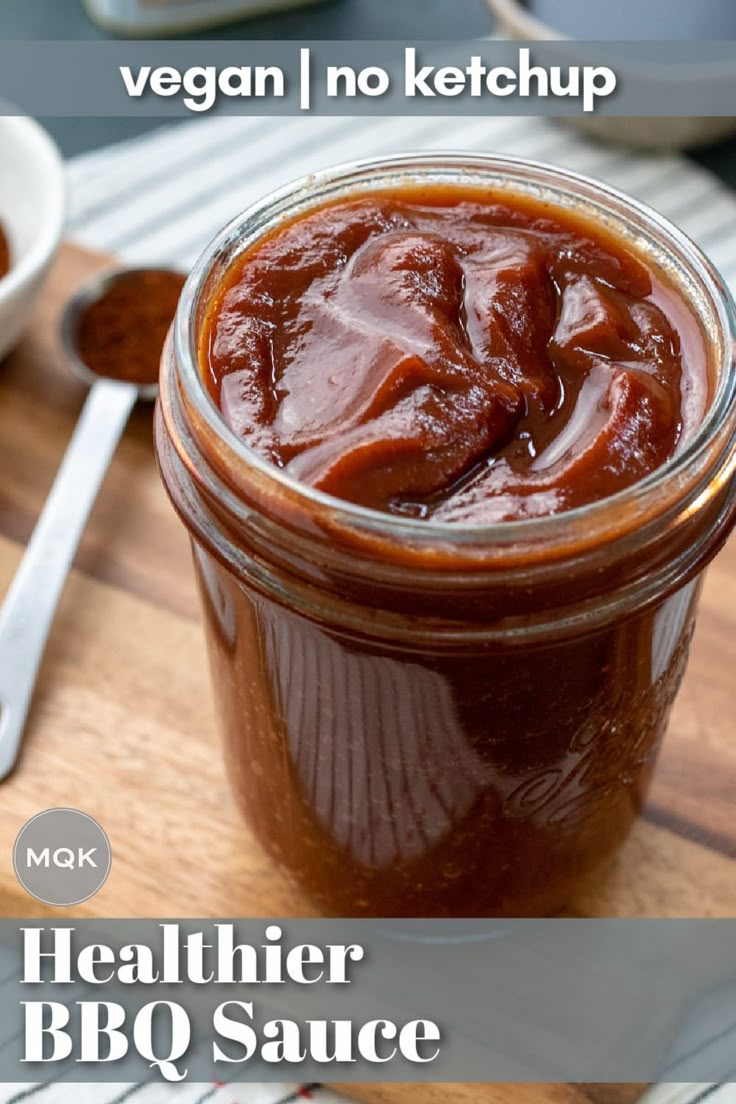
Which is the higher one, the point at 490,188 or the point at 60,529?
the point at 490,188

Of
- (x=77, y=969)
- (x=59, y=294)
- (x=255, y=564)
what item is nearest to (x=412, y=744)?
(x=255, y=564)

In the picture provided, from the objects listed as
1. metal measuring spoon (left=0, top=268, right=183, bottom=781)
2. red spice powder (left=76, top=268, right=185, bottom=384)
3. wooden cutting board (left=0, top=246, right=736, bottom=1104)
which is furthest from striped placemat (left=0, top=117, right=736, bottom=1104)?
wooden cutting board (left=0, top=246, right=736, bottom=1104)

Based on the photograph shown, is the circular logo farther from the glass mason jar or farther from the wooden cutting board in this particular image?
the glass mason jar

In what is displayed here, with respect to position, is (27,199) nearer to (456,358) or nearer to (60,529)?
(60,529)

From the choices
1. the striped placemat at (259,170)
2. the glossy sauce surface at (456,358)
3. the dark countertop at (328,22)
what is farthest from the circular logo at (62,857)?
the dark countertop at (328,22)

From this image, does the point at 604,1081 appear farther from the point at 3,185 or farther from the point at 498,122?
the point at 498,122

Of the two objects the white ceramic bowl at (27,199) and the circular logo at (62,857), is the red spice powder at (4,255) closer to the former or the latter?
the white ceramic bowl at (27,199)

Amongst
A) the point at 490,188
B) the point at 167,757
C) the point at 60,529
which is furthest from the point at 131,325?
the point at 490,188
